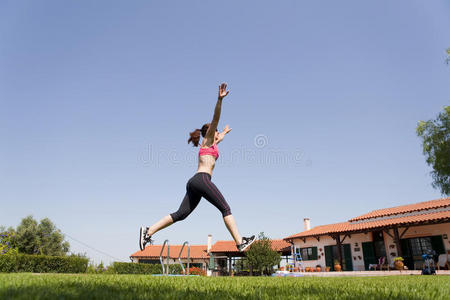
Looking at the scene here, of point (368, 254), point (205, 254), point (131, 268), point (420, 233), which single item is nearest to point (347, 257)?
point (368, 254)

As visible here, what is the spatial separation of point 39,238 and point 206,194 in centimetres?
3750

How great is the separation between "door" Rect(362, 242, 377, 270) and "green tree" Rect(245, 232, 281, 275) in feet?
20.5

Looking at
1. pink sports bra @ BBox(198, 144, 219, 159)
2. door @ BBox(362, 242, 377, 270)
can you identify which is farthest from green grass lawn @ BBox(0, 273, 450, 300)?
door @ BBox(362, 242, 377, 270)

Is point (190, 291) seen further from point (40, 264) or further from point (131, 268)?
point (131, 268)

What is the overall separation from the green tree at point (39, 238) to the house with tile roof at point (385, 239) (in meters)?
26.7

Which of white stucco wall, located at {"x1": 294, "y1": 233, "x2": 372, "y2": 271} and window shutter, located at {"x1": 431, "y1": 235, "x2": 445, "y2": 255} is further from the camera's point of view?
white stucco wall, located at {"x1": 294, "y1": 233, "x2": 372, "y2": 271}

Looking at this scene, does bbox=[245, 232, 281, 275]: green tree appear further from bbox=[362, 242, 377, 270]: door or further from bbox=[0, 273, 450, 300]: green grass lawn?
bbox=[0, 273, 450, 300]: green grass lawn

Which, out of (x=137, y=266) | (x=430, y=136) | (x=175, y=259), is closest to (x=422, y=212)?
(x=430, y=136)

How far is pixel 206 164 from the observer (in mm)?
4223

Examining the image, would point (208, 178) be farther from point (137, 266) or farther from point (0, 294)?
point (137, 266)

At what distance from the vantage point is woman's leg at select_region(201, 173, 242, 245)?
158 inches

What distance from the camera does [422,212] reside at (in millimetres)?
20438

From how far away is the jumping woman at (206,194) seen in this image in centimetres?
404

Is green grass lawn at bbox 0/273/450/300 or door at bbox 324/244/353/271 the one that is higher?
green grass lawn at bbox 0/273/450/300
